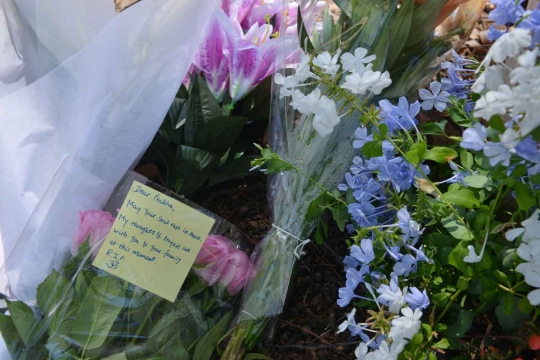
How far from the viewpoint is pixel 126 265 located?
1073 millimetres

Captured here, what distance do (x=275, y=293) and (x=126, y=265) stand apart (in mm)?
293

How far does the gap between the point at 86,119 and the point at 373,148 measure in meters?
0.60

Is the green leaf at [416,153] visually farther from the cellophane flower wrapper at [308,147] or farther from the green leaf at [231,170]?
the green leaf at [231,170]

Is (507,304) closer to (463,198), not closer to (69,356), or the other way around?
(463,198)

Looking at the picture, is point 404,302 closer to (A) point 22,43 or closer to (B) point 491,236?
(B) point 491,236

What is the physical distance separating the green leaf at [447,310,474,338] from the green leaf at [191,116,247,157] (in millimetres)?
595

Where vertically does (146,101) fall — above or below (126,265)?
above

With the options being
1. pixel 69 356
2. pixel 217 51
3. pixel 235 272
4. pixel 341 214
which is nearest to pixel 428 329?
pixel 341 214

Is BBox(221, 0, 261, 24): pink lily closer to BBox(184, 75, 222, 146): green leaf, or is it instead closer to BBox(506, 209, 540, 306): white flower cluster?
→ BBox(184, 75, 222, 146): green leaf

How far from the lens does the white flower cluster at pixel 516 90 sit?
0.64 meters

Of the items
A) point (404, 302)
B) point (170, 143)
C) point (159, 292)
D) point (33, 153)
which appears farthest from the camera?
point (170, 143)

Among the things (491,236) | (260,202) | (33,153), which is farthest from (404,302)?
(33,153)

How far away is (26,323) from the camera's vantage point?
1060 millimetres

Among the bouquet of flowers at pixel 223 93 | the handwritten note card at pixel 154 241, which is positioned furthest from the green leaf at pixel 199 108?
the handwritten note card at pixel 154 241
